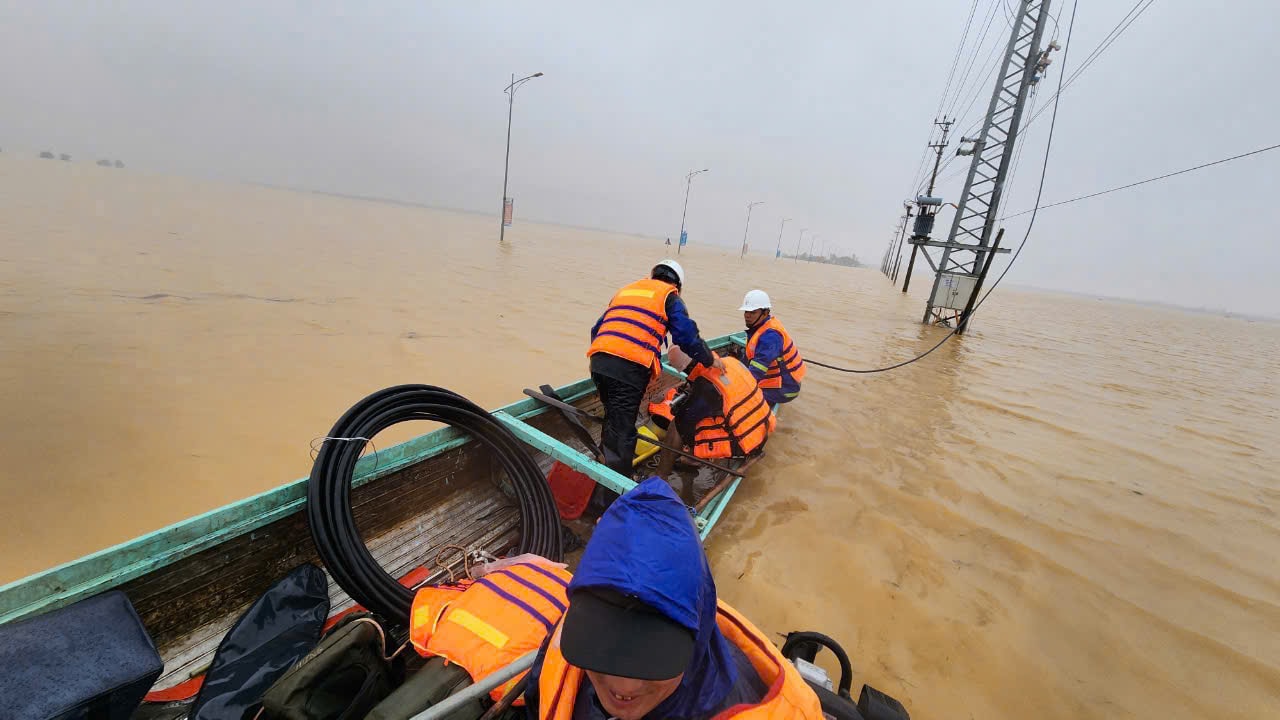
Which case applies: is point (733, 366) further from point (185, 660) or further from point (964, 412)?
point (964, 412)

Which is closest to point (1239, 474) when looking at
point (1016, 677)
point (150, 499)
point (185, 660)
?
point (1016, 677)

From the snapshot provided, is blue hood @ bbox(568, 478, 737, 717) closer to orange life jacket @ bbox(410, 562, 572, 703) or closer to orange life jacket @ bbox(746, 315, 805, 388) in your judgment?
orange life jacket @ bbox(410, 562, 572, 703)

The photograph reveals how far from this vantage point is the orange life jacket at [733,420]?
379cm

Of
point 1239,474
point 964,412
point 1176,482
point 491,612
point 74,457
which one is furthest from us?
point 964,412

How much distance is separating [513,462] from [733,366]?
202 cm

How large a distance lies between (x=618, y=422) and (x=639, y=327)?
2.63 ft

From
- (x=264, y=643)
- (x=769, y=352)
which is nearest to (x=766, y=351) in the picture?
(x=769, y=352)

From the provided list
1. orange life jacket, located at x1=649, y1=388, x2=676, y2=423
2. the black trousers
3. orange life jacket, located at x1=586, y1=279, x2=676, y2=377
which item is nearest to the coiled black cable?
the black trousers

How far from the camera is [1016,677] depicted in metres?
2.56

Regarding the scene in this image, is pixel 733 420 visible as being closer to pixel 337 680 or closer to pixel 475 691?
pixel 475 691

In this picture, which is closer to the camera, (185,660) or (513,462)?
(185,660)

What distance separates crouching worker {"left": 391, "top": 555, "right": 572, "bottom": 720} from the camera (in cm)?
148

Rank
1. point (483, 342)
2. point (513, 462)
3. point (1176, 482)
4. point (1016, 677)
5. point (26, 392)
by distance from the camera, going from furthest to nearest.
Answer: point (483, 342)
point (1176, 482)
point (26, 392)
point (513, 462)
point (1016, 677)

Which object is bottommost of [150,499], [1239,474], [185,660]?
[150,499]
